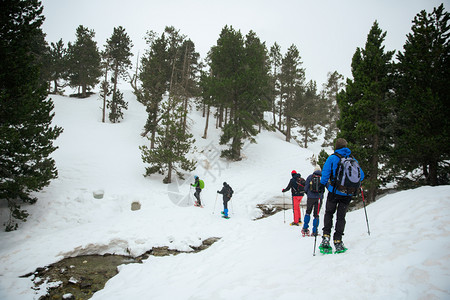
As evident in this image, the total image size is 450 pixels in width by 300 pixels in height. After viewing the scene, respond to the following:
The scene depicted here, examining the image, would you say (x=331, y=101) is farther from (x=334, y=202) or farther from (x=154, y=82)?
(x=334, y=202)

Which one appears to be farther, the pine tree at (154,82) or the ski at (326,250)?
the pine tree at (154,82)

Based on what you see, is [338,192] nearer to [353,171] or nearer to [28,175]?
[353,171]

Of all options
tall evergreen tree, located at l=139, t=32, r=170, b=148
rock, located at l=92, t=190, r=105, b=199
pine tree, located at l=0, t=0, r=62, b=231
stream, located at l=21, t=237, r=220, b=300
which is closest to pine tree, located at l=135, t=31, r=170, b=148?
tall evergreen tree, located at l=139, t=32, r=170, b=148

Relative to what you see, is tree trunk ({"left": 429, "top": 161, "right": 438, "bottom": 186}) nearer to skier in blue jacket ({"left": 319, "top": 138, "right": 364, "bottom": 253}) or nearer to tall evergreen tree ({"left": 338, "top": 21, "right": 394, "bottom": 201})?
tall evergreen tree ({"left": 338, "top": 21, "right": 394, "bottom": 201})

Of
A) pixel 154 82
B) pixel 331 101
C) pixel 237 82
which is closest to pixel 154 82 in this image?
pixel 154 82

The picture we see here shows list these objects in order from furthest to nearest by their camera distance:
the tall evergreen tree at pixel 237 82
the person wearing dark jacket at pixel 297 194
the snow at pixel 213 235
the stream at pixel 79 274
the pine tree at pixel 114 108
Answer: the pine tree at pixel 114 108, the tall evergreen tree at pixel 237 82, the person wearing dark jacket at pixel 297 194, the stream at pixel 79 274, the snow at pixel 213 235

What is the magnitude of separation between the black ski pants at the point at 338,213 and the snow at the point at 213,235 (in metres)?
0.43

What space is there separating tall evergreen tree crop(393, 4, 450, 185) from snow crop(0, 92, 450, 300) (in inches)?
122

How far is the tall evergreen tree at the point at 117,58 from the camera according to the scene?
92.5 ft

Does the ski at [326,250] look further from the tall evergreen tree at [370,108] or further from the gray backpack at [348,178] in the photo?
the tall evergreen tree at [370,108]

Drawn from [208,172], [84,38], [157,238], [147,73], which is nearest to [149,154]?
[208,172]

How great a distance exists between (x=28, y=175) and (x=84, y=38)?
34776 millimetres

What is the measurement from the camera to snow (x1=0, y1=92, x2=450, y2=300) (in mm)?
3215

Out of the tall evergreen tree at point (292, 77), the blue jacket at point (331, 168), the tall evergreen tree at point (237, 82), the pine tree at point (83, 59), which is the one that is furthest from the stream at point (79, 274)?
the pine tree at point (83, 59)
